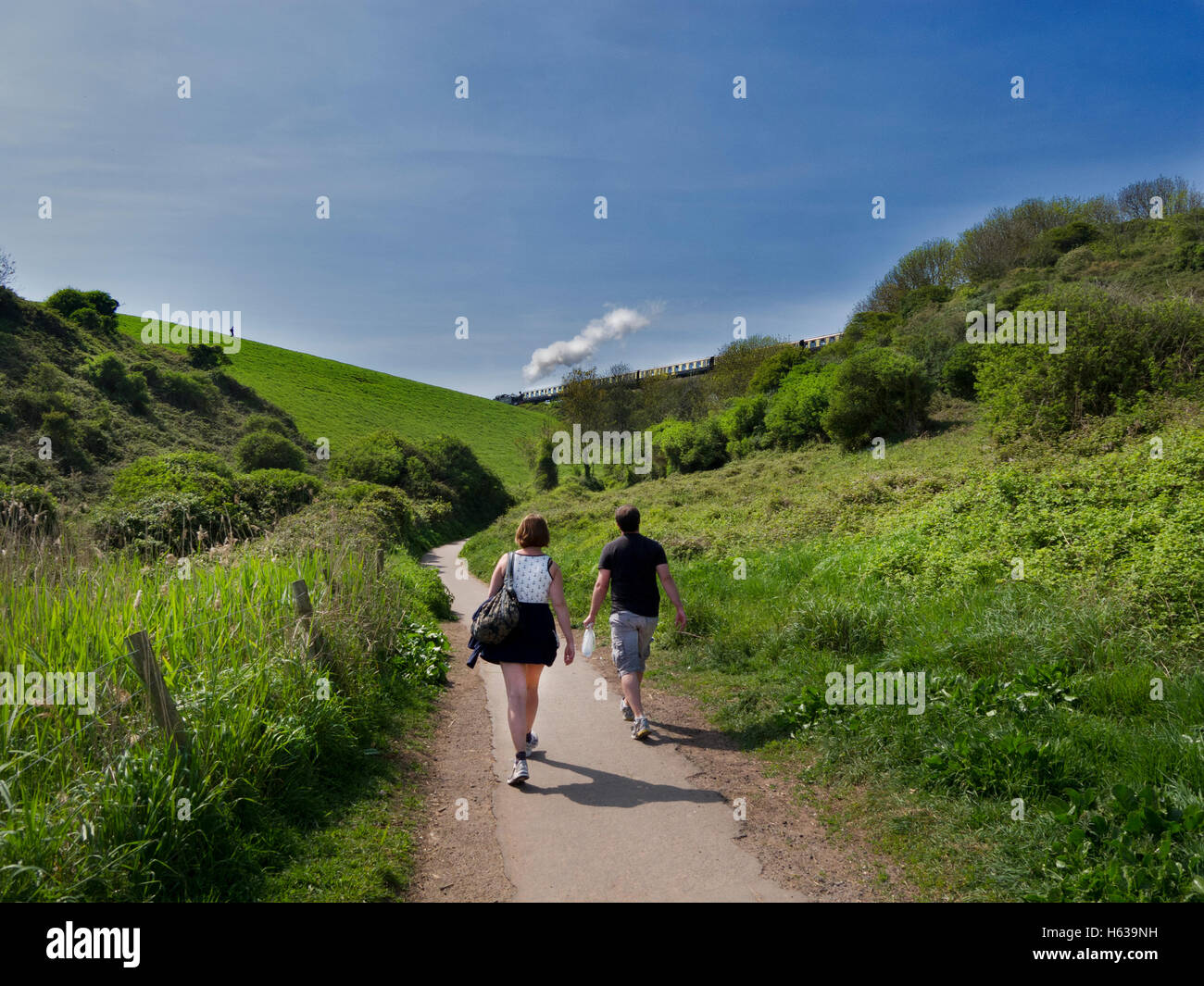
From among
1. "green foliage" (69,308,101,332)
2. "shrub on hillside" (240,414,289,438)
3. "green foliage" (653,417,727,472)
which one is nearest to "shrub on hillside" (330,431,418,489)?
"shrub on hillside" (240,414,289,438)

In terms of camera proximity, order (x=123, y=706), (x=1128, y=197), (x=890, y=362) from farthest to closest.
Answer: (x=1128, y=197)
(x=890, y=362)
(x=123, y=706)

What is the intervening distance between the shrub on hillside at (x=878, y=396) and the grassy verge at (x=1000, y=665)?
9.40 m

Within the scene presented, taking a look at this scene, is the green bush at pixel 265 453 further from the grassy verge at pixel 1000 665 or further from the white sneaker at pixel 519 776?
the white sneaker at pixel 519 776

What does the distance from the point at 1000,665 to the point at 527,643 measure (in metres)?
4.07

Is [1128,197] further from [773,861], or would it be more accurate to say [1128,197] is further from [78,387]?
[78,387]

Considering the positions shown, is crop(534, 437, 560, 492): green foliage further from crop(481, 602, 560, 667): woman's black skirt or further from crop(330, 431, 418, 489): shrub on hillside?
crop(481, 602, 560, 667): woman's black skirt

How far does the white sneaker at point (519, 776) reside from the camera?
207 inches

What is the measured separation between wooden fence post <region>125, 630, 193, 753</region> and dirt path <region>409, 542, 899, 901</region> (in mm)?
1681

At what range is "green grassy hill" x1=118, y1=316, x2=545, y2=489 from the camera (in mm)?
53562

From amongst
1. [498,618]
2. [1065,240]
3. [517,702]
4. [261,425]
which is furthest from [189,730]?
[1065,240]
